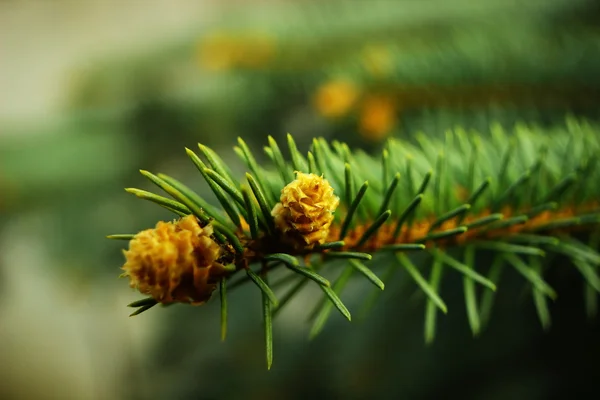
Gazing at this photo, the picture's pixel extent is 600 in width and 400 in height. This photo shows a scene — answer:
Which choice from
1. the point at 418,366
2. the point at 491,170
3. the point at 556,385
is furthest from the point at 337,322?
the point at 491,170

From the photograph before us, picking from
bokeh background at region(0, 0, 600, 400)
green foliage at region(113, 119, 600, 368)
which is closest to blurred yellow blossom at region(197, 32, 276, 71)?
bokeh background at region(0, 0, 600, 400)

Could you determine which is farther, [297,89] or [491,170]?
[297,89]

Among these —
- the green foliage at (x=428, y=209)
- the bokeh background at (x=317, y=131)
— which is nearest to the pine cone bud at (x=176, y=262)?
the green foliage at (x=428, y=209)

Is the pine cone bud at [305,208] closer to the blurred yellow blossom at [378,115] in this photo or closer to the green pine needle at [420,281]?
the green pine needle at [420,281]

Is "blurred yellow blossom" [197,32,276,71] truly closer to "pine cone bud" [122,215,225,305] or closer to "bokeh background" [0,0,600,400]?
"bokeh background" [0,0,600,400]

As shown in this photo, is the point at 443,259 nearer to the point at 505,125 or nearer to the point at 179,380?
the point at 505,125

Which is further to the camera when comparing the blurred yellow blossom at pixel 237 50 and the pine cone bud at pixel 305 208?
the blurred yellow blossom at pixel 237 50

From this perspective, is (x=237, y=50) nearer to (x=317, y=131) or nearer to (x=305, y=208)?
(x=317, y=131)
